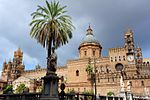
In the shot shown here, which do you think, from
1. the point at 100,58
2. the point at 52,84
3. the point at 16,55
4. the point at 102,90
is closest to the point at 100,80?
the point at 102,90

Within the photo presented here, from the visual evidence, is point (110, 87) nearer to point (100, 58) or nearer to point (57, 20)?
point (100, 58)

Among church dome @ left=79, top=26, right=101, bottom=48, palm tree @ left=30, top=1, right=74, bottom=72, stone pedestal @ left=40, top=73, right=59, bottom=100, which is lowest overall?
stone pedestal @ left=40, top=73, right=59, bottom=100

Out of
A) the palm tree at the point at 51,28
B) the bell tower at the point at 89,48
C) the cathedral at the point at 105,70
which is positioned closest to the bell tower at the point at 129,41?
the cathedral at the point at 105,70

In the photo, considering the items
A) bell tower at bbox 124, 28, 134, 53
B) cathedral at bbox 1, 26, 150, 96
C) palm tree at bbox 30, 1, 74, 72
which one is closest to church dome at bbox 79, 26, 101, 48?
cathedral at bbox 1, 26, 150, 96

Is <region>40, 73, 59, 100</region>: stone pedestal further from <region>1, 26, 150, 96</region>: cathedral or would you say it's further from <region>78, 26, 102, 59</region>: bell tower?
<region>78, 26, 102, 59</region>: bell tower

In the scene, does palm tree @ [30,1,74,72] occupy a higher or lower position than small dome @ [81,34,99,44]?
lower

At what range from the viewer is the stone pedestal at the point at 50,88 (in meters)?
23.1

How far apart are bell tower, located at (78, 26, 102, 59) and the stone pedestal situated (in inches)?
2330

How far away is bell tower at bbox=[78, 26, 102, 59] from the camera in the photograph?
83.5 meters

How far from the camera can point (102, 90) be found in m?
70.9

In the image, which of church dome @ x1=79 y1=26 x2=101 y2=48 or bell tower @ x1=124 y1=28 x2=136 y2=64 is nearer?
bell tower @ x1=124 y1=28 x2=136 y2=64

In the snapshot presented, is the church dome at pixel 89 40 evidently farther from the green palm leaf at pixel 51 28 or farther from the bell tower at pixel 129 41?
the green palm leaf at pixel 51 28

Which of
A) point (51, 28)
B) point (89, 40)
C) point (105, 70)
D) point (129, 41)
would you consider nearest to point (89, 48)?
point (89, 40)

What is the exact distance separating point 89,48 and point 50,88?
61.3 m
